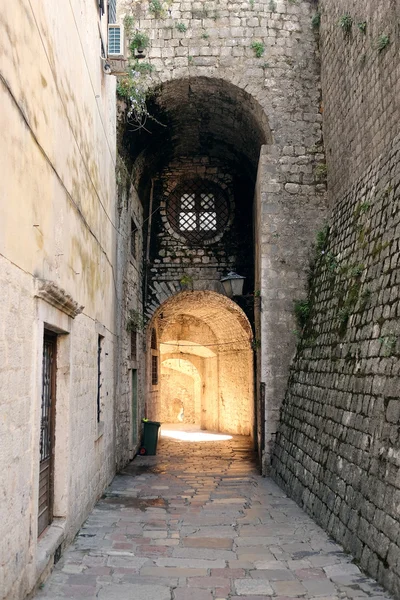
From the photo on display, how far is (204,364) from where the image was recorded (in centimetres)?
1959

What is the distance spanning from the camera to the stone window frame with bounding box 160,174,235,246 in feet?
42.3

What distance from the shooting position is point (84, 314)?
18.5 feet

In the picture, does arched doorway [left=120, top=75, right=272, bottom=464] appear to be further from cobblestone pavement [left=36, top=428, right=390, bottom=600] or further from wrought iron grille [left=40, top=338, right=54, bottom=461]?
wrought iron grille [left=40, top=338, right=54, bottom=461]

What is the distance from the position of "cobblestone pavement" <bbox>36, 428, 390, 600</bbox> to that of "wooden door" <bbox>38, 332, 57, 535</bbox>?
45 centimetres

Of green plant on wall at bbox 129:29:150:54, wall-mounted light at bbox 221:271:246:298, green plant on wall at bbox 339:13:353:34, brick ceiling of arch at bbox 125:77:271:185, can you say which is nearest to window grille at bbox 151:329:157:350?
brick ceiling of arch at bbox 125:77:271:185

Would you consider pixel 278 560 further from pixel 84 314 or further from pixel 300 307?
pixel 300 307

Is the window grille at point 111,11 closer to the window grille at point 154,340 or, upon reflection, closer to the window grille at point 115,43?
the window grille at point 115,43

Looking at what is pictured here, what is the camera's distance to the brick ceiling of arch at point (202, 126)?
10023mm

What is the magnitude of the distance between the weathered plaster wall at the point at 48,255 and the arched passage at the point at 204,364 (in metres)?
7.07

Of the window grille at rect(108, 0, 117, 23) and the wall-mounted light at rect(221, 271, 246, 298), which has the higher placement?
the window grille at rect(108, 0, 117, 23)

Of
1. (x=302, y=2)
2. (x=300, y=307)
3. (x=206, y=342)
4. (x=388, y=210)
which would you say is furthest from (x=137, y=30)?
(x=206, y=342)

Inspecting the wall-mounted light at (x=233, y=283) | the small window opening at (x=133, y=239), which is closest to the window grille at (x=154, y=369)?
the small window opening at (x=133, y=239)

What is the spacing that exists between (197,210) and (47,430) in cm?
934

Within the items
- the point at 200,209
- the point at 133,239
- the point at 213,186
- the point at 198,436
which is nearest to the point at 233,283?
the point at 133,239
